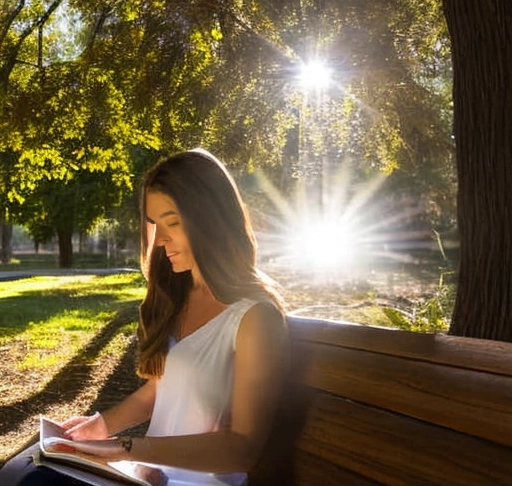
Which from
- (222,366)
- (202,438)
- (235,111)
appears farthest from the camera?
(235,111)

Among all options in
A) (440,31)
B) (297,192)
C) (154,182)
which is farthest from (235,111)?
(297,192)

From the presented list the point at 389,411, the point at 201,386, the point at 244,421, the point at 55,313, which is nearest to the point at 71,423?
the point at 201,386

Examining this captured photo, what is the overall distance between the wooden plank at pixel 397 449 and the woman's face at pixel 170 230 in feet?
1.88

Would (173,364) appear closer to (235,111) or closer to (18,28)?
(235,111)

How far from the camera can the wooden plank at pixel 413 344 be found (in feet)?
6.79

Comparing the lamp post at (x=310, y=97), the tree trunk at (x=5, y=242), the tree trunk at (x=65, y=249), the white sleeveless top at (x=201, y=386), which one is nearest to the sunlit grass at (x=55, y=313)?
the lamp post at (x=310, y=97)

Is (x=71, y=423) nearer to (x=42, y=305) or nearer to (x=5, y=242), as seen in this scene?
(x=42, y=305)

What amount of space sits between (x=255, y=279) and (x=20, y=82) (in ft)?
33.5

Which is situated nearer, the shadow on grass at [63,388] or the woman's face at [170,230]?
the woman's face at [170,230]

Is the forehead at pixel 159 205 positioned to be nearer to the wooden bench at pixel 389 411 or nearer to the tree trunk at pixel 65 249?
the wooden bench at pixel 389 411

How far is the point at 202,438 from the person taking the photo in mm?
2412

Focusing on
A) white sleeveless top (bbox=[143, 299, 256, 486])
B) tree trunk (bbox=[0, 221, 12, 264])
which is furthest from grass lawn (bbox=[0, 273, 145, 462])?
tree trunk (bbox=[0, 221, 12, 264])

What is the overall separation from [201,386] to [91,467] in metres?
0.42

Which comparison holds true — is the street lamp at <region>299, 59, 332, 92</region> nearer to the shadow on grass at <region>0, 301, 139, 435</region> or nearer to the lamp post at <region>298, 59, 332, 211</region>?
the lamp post at <region>298, 59, 332, 211</region>
